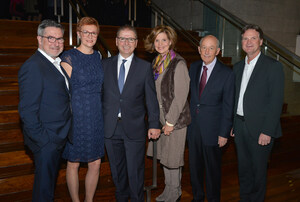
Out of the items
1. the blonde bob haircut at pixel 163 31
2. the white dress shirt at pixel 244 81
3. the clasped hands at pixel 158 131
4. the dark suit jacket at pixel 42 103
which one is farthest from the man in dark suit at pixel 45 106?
the white dress shirt at pixel 244 81

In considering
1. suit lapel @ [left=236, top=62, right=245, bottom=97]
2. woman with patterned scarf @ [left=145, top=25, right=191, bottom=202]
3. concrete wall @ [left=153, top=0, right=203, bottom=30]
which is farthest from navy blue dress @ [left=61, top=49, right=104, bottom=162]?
concrete wall @ [left=153, top=0, right=203, bottom=30]

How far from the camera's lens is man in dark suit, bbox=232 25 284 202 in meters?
2.19

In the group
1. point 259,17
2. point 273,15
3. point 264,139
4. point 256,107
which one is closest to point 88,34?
point 256,107

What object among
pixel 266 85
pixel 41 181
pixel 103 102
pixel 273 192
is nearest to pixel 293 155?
pixel 273 192

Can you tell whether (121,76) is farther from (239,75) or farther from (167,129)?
(239,75)

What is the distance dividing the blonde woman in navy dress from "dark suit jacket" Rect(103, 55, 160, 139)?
8 cm

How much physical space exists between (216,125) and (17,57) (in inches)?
131

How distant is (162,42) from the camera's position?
2.28m

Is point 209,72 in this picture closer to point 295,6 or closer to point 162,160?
point 162,160

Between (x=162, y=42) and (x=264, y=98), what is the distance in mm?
1036

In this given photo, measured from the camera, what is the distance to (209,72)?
7.62ft

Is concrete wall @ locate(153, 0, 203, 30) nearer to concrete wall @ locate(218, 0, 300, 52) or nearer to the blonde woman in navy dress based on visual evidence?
concrete wall @ locate(218, 0, 300, 52)

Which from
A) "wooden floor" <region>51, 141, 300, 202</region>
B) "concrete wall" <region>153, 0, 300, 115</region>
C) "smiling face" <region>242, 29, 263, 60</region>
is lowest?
"wooden floor" <region>51, 141, 300, 202</region>

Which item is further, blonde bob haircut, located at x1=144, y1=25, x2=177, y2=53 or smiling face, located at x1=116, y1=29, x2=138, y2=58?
blonde bob haircut, located at x1=144, y1=25, x2=177, y2=53
